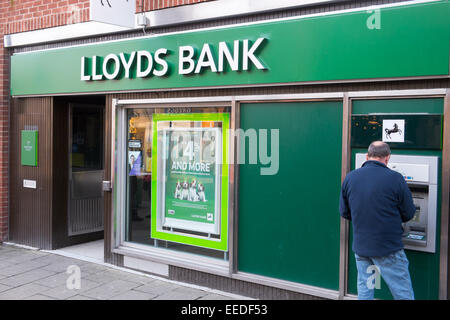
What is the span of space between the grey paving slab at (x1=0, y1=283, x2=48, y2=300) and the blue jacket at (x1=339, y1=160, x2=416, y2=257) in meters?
3.78

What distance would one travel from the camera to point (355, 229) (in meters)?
3.94

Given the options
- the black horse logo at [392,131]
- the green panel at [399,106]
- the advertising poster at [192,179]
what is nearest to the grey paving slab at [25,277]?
the advertising poster at [192,179]

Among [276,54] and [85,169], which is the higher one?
[276,54]

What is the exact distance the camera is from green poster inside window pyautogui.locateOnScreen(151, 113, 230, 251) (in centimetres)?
576

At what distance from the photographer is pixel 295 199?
5.03 metres

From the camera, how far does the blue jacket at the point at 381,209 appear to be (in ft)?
12.3

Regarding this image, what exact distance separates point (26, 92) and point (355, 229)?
19.5 feet

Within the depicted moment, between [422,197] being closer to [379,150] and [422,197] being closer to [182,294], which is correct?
[379,150]

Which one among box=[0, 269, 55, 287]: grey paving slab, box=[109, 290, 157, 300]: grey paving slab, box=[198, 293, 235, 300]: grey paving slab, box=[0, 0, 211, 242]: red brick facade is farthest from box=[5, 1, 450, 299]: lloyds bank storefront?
box=[0, 269, 55, 287]: grey paving slab

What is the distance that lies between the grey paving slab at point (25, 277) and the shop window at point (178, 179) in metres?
1.17

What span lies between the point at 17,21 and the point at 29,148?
6.94 feet

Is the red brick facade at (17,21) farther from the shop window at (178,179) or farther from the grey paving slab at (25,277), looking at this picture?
the grey paving slab at (25,277)

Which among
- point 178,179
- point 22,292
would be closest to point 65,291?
point 22,292
